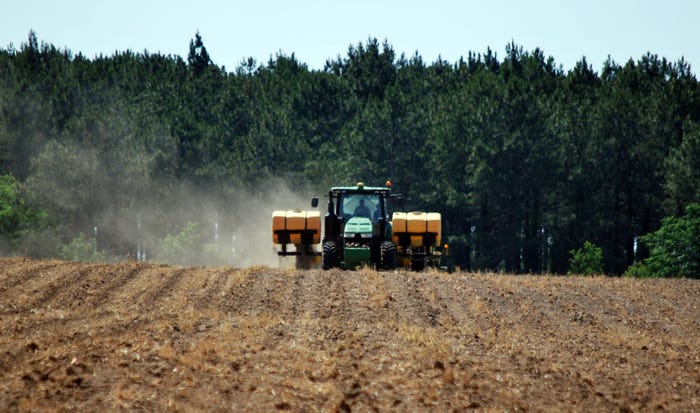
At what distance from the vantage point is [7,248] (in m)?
64.1

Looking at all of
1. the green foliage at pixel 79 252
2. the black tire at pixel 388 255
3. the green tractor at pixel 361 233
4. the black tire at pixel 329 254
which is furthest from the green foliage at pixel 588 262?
the black tire at pixel 329 254

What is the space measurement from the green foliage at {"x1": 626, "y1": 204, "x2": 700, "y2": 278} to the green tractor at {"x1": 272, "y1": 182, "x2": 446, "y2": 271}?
26391 millimetres

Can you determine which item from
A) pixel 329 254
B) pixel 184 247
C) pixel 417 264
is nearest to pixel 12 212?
pixel 184 247

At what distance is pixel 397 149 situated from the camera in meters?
65.8

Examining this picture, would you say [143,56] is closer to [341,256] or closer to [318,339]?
[341,256]

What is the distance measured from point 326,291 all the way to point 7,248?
46129mm

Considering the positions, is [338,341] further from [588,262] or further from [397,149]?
[397,149]

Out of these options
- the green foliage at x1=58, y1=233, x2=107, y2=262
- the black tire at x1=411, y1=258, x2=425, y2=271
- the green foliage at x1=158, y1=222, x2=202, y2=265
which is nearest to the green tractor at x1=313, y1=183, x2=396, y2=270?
the black tire at x1=411, y1=258, x2=425, y2=271

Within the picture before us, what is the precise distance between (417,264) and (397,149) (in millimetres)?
36394

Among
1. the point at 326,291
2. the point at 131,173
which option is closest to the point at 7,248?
the point at 131,173

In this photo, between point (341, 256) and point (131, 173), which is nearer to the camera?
point (341, 256)

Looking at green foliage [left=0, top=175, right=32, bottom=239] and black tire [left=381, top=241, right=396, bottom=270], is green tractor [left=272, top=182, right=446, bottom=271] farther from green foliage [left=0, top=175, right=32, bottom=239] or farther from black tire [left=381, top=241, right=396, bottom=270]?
green foliage [left=0, top=175, right=32, bottom=239]

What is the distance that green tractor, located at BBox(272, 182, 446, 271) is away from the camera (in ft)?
92.8

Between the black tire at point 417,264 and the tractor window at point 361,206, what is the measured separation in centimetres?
183
